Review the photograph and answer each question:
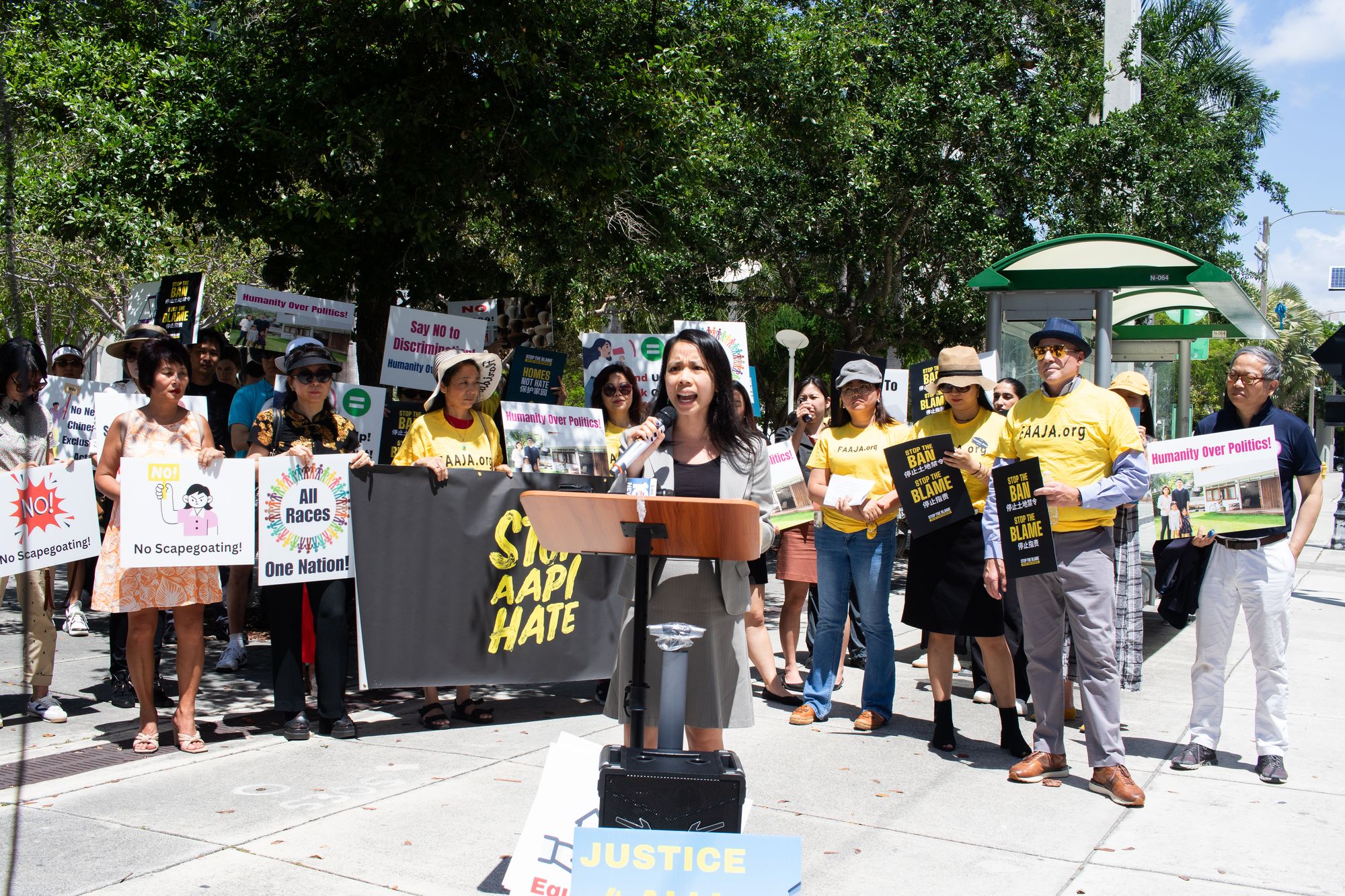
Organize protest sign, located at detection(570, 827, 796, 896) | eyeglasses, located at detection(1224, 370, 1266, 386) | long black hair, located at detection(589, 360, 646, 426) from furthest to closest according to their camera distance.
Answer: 1. long black hair, located at detection(589, 360, 646, 426)
2. eyeglasses, located at detection(1224, 370, 1266, 386)
3. protest sign, located at detection(570, 827, 796, 896)

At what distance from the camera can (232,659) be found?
7.34 m

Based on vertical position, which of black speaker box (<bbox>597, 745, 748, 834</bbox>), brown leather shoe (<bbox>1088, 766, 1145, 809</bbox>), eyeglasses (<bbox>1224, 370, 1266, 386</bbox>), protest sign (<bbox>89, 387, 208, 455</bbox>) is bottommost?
brown leather shoe (<bbox>1088, 766, 1145, 809</bbox>)

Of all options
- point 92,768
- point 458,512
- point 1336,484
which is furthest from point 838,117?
point 1336,484

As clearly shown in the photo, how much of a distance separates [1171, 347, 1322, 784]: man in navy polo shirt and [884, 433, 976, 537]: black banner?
116 centimetres

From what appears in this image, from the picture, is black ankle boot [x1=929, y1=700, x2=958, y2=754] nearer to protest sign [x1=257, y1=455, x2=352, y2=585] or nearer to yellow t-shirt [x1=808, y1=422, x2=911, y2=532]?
yellow t-shirt [x1=808, y1=422, x2=911, y2=532]

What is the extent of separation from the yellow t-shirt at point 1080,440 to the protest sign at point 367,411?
3.99m

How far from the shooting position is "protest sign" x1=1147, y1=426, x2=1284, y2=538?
18.0ft

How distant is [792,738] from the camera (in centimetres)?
614

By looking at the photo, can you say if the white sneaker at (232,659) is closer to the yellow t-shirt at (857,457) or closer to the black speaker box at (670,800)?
the yellow t-shirt at (857,457)

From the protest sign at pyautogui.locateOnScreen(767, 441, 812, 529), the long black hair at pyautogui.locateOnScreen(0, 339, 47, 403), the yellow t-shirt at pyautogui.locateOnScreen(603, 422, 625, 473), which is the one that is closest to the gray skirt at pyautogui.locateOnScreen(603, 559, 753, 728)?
the yellow t-shirt at pyautogui.locateOnScreen(603, 422, 625, 473)

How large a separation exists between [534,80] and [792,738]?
4883mm

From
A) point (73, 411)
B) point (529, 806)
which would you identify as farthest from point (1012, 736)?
point (73, 411)

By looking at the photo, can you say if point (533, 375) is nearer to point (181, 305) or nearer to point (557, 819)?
point (181, 305)

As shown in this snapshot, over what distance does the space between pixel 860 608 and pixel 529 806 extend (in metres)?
2.30
